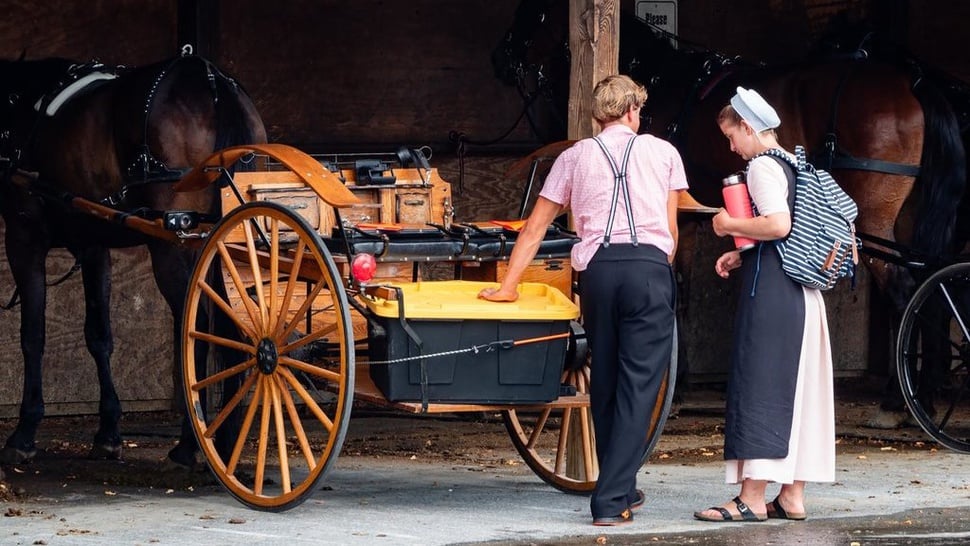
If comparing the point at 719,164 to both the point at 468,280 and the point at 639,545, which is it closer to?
the point at 468,280

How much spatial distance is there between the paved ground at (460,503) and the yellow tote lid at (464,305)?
779 mm

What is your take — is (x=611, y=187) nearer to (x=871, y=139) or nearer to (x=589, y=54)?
(x=589, y=54)

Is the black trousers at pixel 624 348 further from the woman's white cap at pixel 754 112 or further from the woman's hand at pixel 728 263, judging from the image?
the woman's white cap at pixel 754 112

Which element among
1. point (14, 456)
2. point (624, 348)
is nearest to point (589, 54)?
point (624, 348)

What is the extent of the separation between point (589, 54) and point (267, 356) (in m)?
2.18

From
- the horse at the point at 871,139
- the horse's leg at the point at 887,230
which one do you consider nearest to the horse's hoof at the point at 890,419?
the horse's leg at the point at 887,230

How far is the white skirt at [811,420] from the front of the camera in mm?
6766

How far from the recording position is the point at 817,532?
6.71 meters

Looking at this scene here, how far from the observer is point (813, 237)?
22.0 feet

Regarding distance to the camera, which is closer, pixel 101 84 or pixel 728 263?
pixel 728 263

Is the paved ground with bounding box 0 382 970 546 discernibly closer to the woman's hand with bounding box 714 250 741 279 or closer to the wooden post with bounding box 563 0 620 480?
the wooden post with bounding box 563 0 620 480

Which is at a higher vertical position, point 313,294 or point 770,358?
point 313,294

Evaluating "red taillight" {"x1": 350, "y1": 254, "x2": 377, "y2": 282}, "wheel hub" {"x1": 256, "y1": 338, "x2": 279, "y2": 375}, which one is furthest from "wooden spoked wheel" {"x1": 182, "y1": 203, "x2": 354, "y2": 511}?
"red taillight" {"x1": 350, "y1": 254, "x2": 377, "y2": 282}

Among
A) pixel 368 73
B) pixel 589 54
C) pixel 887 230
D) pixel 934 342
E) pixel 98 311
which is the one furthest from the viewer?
pixel 368 73
